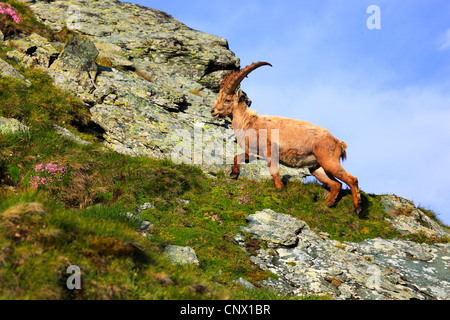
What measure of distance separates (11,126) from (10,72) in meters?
4.95

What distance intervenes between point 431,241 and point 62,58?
61.3 ft

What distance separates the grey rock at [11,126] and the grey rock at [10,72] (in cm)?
387

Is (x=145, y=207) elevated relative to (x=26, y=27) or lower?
lower

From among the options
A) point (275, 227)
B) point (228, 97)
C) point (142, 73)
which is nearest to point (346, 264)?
point (275, 227)

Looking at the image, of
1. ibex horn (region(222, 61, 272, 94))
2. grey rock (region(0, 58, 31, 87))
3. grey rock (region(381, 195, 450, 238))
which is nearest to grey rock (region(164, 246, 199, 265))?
ibex horn (region(222, 61, 272, 94))

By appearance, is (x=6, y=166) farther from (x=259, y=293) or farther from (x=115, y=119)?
(x=259, y=293)

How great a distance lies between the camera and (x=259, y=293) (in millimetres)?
7223

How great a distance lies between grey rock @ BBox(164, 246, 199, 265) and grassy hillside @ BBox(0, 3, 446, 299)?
0.23 m

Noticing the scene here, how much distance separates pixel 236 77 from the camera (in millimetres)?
14500

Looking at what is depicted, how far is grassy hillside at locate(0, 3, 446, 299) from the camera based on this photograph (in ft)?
16.2

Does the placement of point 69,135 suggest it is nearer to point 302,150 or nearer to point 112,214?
point 112,214

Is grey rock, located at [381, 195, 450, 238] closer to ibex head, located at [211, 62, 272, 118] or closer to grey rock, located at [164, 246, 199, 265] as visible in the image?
ibex head, located at [211, 62, 272, 118]

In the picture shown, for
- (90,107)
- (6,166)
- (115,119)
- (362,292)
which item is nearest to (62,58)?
(90,107)

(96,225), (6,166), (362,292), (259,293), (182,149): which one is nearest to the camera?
(96,225)
